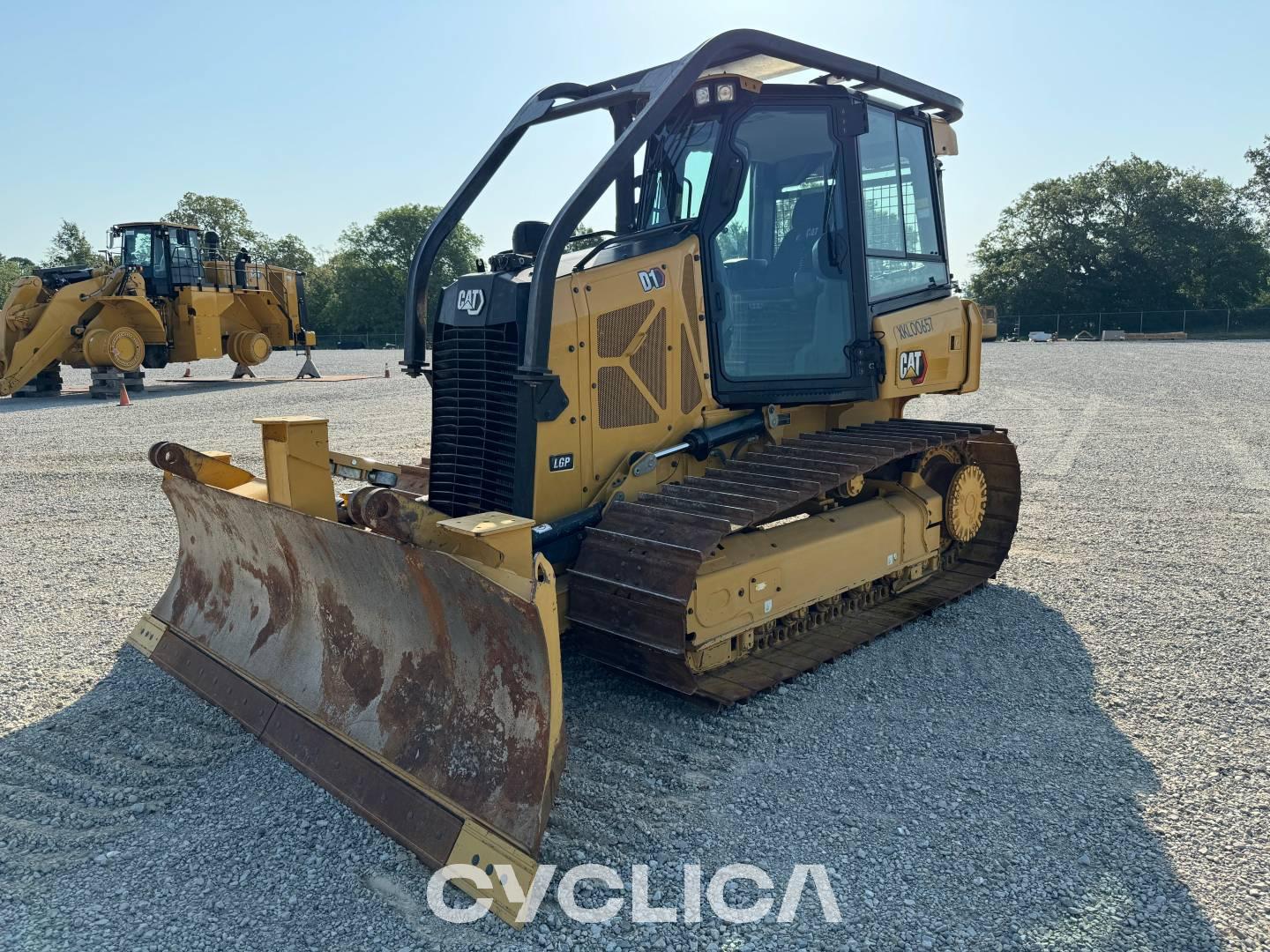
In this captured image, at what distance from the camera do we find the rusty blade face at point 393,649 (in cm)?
319

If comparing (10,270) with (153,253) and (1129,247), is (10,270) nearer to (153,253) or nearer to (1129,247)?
(153,253)

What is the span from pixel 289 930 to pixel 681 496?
8.21 feet

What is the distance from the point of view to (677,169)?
5.12 meters

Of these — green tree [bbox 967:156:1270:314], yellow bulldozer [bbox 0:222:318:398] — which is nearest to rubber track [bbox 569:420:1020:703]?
yellow bulldozer [bbox 0:222:318:398]

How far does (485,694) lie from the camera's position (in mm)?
3387

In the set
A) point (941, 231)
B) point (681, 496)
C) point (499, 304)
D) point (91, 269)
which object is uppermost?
point (91, 269)

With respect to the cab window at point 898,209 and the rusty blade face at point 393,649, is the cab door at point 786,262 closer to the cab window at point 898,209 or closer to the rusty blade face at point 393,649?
the cab window at point 898,209

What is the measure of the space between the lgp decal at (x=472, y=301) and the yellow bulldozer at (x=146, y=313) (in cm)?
1781

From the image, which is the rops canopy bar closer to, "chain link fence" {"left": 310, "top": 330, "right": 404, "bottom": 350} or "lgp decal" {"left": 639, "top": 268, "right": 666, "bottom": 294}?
"lgp decal" {"left": 639, "top": 268, "right": 666, "bottom": 294}

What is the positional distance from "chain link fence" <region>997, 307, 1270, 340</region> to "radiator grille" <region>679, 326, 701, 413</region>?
46.7m

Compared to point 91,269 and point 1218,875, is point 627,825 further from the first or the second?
point 91,269

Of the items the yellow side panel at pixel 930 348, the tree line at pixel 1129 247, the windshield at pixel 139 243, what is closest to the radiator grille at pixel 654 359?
the yellow side panel at pixel 930 348

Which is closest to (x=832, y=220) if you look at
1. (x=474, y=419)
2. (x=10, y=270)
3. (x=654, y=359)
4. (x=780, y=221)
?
(x=780, y=221)

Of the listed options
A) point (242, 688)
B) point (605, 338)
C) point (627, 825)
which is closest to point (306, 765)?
point (242, 688)
